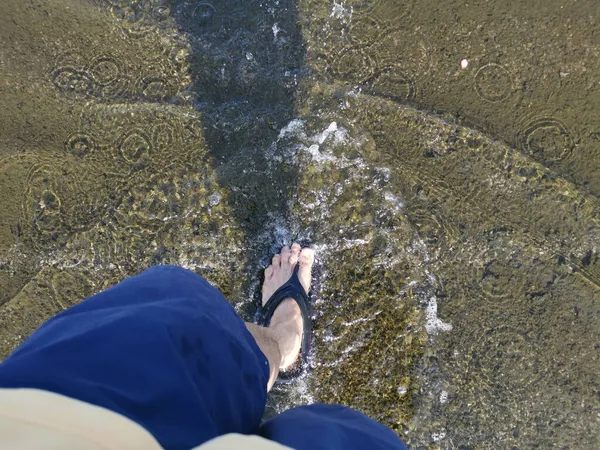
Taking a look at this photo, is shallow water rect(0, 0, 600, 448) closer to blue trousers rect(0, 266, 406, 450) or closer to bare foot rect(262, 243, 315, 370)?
bare foot rect(262, 243, 315, 370)

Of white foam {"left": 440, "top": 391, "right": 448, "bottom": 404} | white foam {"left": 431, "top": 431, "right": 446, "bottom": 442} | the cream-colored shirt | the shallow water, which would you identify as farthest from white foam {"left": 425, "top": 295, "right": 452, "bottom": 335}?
the cream-colored shirt

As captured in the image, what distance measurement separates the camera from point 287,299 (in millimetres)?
2689

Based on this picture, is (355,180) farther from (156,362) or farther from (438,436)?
(156,362)

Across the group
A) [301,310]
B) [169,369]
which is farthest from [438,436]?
[169,369]

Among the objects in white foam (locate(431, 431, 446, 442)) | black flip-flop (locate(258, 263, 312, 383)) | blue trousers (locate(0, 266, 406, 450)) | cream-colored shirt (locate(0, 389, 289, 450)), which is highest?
cream-colored shirt (locate(0, 389, 289, 450))

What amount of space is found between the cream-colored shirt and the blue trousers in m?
0.05

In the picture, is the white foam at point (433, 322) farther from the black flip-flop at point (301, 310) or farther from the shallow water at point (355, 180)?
the black flip-flop at point (301, 310)

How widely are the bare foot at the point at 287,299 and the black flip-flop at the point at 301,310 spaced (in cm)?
2

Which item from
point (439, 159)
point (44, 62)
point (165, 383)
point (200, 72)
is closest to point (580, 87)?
point (439, 159)

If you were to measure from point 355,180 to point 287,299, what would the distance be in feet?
2.79

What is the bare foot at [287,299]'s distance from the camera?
8.55 ft

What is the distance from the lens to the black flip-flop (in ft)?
8.71

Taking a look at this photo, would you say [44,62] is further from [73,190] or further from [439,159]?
[439,159]

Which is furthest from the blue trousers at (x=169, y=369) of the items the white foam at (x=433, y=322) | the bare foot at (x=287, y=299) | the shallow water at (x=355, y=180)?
the white foam at (x=433, y=322)
